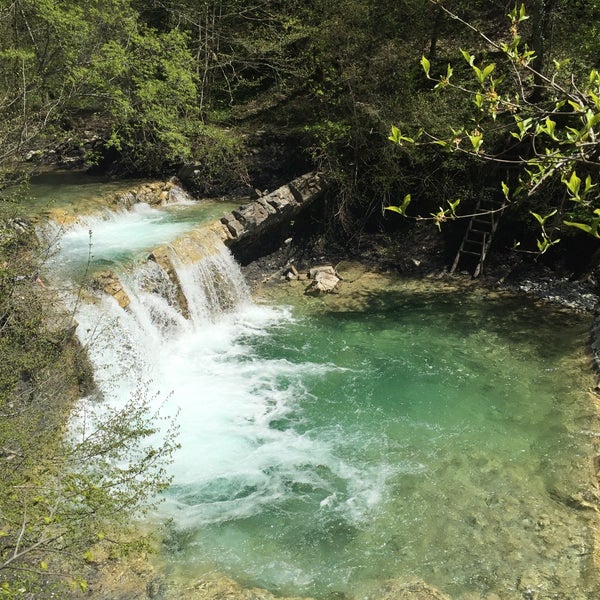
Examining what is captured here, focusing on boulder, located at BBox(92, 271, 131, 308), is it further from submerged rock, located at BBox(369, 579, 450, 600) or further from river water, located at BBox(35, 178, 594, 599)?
submerged rock, located at BBox(369, 579, 450, 600)

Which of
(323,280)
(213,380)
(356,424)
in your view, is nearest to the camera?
(356,424)

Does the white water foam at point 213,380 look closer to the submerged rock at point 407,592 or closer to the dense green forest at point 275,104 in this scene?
the dense green forest at point 275,104

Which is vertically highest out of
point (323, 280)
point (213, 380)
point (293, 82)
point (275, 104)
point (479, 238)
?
point (293, 82)

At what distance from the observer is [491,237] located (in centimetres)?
1079

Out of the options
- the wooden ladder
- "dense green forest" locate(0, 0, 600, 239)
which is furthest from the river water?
"dense green forest" locate(0, 0, 600, 239)

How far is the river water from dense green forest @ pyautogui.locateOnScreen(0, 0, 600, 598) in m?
1.15

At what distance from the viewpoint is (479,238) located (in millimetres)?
11438

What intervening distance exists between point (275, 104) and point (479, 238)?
7621mm

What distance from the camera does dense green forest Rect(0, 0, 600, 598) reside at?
7.53m

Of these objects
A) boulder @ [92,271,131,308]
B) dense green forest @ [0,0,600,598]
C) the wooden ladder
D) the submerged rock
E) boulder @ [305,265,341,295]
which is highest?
dense green forest @ [0,0,600,598]

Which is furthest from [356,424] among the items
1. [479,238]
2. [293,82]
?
[293,82]

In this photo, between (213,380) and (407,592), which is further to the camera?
(213,380)

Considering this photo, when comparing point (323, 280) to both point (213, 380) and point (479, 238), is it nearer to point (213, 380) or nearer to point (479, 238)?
point (479, 238)

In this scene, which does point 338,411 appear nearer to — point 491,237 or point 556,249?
point 491,237
